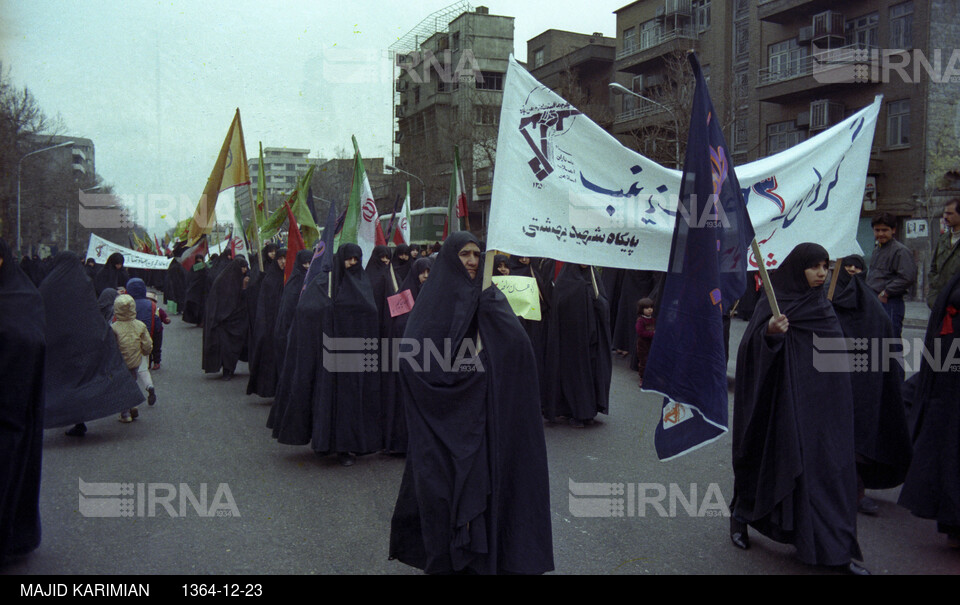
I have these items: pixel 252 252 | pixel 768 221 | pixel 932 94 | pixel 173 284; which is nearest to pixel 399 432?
pixel 768 221

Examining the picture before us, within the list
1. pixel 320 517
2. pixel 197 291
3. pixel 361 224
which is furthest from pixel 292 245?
pixel 197 291

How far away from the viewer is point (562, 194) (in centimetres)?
474

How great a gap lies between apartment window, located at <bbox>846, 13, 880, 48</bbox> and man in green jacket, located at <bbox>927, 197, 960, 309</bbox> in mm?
23660

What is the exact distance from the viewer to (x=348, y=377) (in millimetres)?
6680

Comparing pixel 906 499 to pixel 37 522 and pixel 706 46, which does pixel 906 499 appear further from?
pixel 706 46

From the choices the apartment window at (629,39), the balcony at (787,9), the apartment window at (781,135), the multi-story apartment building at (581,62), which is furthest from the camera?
the multi-story apartment building at (581,62)

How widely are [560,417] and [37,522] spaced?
545cm

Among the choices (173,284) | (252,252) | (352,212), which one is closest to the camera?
(352,212)

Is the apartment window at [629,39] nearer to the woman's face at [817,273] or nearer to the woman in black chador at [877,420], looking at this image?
the woman in black chador at [877,420]

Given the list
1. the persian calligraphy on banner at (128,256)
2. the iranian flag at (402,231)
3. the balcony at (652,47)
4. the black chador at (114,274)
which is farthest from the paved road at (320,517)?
the balcony at (652,47)

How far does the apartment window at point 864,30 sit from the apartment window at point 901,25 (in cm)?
75

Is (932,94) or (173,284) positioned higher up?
(932,94)

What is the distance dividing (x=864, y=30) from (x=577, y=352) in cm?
2505

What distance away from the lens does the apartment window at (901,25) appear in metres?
25.5
